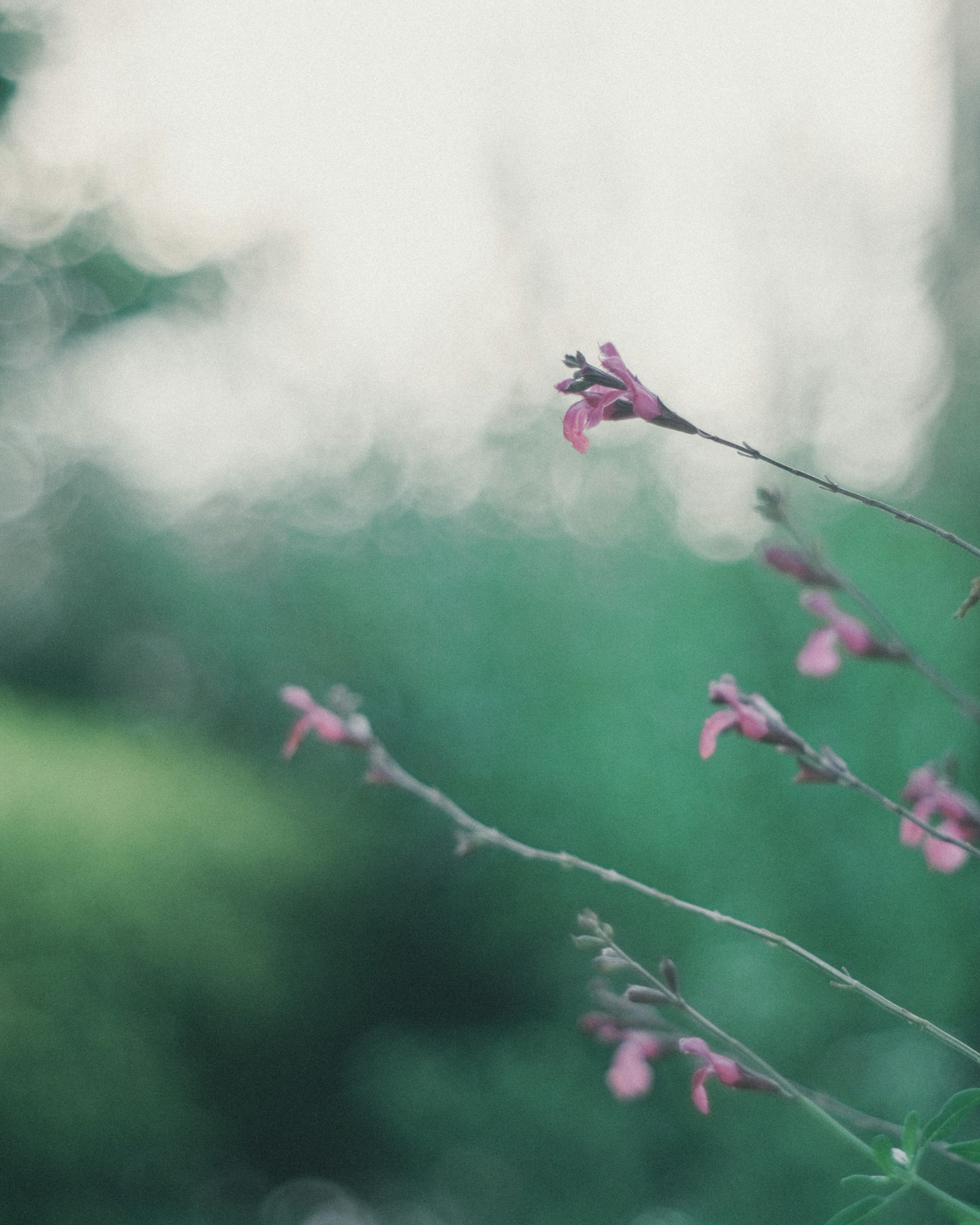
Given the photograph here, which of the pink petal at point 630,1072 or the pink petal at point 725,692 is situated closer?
the pink petal at point 725,692

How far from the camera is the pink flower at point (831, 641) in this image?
A: 2.12ft

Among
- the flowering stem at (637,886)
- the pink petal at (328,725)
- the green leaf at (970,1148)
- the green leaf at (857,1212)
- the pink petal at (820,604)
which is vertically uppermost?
the pink petal at (820,604)

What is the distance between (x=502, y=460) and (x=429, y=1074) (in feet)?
7.26

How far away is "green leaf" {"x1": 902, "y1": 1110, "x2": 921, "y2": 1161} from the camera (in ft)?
1.71

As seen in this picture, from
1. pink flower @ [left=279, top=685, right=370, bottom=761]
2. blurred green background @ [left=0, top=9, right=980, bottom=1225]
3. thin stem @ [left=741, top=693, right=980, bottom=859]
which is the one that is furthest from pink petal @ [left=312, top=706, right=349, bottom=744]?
blurred green background @ [left=0, top=9, right=980, bottom=1225]

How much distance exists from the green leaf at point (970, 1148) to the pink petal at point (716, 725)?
25 centimetres

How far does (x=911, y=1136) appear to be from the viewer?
21.0 inches

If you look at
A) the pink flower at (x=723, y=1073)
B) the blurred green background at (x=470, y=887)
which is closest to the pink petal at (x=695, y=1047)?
the pink flower at (x=723, y=1073)

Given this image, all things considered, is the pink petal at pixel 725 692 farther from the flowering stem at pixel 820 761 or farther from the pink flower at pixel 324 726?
the pink flower at pixel 324 726

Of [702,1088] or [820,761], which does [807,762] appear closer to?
[820,761]

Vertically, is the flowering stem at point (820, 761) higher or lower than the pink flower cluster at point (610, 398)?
lower

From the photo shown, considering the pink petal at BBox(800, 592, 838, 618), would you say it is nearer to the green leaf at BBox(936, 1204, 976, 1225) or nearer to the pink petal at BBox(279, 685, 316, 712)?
the green leaf at BBox(936, 1204, 976, 1225)

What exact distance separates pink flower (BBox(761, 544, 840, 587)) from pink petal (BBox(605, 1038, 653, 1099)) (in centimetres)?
46

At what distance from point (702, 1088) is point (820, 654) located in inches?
13.0
